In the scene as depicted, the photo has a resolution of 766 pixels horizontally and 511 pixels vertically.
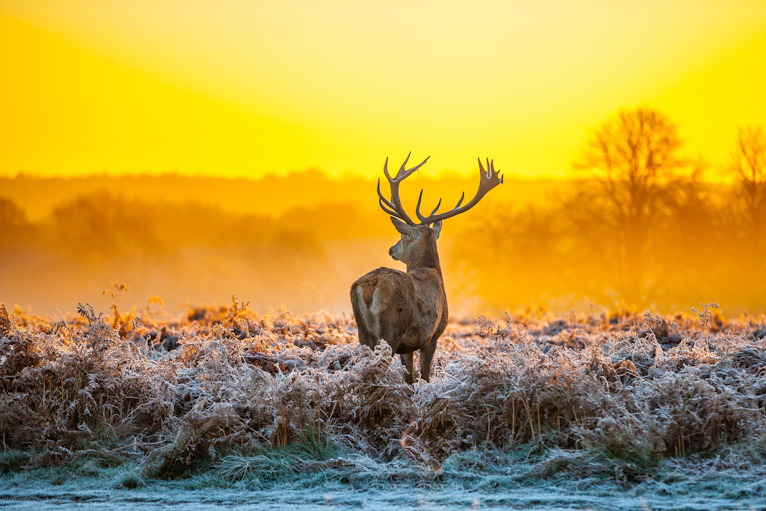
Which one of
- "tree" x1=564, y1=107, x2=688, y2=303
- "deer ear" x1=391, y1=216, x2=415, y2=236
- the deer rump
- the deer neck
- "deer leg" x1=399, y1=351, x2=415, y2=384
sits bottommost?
"deer leg" x1=399, y1=351, x2=415, y2=384

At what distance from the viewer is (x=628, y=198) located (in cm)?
3309

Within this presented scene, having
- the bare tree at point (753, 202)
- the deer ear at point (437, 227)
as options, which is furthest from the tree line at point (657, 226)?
the deer ear at point (437, 227)

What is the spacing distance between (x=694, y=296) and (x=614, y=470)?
28.4 metres

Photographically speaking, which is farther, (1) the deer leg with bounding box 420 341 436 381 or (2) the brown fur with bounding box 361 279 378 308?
(1) the deer leg with bounding box 420 341 436 381

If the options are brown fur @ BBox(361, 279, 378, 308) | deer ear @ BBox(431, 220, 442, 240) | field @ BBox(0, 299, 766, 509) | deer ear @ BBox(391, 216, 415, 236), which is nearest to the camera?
field @ BBox(0, 299, 766, 509)

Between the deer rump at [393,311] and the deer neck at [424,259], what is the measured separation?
1236 mm

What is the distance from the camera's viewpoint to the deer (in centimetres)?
902

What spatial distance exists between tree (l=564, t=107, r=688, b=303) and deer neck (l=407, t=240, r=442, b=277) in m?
23.4

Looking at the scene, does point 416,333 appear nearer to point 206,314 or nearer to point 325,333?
point 325,333

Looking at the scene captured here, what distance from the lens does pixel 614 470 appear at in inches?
264

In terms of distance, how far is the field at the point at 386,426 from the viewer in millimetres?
6809

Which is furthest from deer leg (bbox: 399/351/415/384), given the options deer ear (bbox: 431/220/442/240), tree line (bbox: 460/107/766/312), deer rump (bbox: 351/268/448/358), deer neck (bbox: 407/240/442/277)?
tree line (bbox: 460/107/766/312)

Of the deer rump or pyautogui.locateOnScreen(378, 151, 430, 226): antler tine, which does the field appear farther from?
pyautogui.locateOnScreen(378, 151, 430, 226): antler tine

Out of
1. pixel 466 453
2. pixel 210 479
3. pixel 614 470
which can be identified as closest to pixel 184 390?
pixel 210 479
